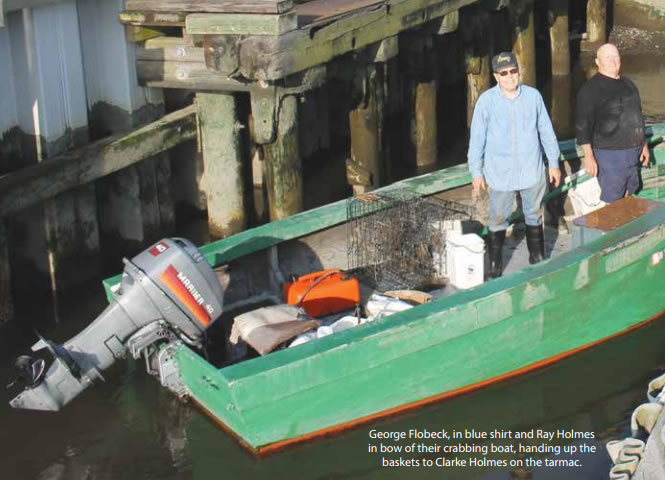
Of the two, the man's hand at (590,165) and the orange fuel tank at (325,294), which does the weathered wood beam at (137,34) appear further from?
the man's hand at (590,165)

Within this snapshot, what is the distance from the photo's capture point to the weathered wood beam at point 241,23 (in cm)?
984

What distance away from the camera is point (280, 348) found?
316 inches

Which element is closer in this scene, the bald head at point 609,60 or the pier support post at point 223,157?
the bald head at point 609,60

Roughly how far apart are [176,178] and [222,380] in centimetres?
516

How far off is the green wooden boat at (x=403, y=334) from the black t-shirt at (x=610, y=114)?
57cm

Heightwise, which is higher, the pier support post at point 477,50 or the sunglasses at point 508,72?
the sunglasses at point 508,72

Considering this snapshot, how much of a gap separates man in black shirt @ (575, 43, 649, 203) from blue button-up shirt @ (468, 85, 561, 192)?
0.63 meters

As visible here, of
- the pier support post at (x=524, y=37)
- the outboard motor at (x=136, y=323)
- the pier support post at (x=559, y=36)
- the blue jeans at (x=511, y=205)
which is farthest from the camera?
the pier support post at (x=559, y=36)

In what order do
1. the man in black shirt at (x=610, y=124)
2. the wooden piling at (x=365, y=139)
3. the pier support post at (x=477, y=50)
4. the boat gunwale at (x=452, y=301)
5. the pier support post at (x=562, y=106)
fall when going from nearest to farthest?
the boat gunwale at (x=452, y=301) → the man in black shirt at (x=610, y=124) → the wooden piling at (x=365, y=139) → the pier support post at (x=477, y=50) → the pier support post at (x=562, y=106)

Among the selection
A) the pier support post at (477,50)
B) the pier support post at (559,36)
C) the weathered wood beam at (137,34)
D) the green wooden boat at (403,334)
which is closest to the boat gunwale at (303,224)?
the green wooden boat at (403,334)

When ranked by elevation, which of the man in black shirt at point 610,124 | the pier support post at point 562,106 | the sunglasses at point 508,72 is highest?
the sunglasses at point 508,72

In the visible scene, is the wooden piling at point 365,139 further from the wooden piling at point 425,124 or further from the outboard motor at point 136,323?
the outboard motor at point 136,323

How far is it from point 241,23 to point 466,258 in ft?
8.19

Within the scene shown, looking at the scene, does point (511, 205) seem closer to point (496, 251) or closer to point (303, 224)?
point (496, 251)
